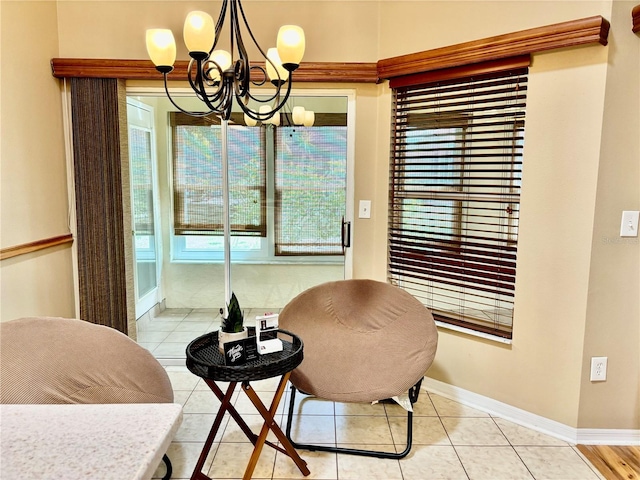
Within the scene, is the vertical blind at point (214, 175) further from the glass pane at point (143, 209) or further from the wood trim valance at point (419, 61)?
the wood trim valance at point (419, 61)

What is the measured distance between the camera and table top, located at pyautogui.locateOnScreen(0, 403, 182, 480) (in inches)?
26.7

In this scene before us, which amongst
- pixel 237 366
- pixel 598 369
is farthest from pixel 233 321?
pixel 598 369

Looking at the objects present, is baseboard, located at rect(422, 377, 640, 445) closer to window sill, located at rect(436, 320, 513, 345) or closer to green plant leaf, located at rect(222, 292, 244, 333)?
window sill, located at rect(436, 320, 513, 345)

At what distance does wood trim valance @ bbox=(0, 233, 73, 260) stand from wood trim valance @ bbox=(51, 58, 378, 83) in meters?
1.13

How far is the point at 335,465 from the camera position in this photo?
2.17 metres

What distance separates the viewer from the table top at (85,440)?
679mm

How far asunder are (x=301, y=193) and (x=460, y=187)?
1.26 metres

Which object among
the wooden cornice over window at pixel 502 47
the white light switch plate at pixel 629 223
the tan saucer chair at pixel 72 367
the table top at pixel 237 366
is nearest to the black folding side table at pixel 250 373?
the table top at pixel 237 366

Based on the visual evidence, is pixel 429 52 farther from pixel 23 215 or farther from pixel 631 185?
pixel 23 215

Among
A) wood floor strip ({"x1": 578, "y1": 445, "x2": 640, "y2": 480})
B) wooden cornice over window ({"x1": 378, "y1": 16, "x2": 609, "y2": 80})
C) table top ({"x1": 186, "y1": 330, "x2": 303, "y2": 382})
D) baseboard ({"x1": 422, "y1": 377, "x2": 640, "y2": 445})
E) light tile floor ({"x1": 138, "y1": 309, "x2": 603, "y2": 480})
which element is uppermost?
wooden cornice over window ({"x1": 378, "y1": 16, "x2": 609, "y2": 80})

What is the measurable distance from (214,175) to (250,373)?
6.72 feet

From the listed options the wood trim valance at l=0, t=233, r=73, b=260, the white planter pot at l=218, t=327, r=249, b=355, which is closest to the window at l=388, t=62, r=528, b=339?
the white planter pot at l=218, t=327, r=249, b=355

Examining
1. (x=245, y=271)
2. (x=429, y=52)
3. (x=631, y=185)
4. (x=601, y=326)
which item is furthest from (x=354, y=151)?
(x=601, y=326)

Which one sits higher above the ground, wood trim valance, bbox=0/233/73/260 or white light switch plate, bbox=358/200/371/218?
white light switch plate, bbox=358/200/371/218
